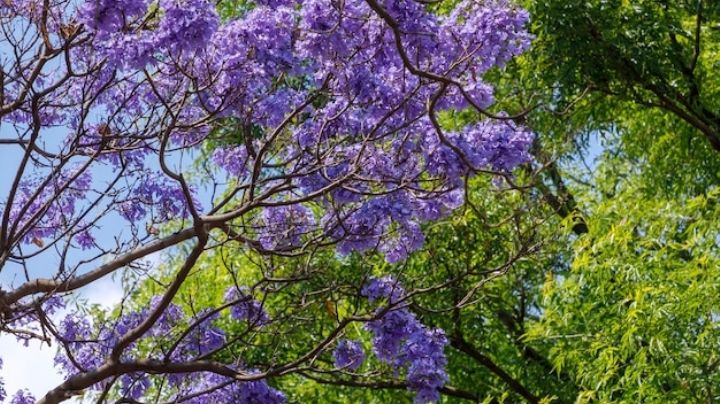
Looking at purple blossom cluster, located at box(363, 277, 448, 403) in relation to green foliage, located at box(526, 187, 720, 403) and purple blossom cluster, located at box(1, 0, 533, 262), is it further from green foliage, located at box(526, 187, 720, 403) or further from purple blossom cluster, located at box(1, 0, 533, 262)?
green foliage, located at box(526, 187, 720, 403)

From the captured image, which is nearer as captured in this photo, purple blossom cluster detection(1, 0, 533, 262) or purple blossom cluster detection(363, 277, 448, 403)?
purple blossom cluster detection(1, 0, 533, 262)

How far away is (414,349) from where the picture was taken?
8.09 meters

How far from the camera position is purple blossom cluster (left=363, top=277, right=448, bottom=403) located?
26.6ft

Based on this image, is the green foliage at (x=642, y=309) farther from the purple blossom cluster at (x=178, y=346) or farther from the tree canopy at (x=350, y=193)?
the purple blossom cluster at (x=178, y=346)

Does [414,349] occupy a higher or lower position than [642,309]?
lower

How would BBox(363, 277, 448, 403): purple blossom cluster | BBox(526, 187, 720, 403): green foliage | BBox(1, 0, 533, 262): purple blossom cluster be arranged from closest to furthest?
BBox(1, 0, 533, 262): purple blossom cluster
BBox(363, 277, 448, 403): purple blossom cluster
BBox(526, 187, 720, 403): green foliage

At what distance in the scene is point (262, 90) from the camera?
7469 mm

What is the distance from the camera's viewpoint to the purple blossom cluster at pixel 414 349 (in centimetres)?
810

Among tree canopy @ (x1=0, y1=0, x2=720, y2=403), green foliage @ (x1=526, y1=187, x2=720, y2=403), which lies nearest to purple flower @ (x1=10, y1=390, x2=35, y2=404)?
tree canopy @ (x1=0, y1=0, x2=720, y2=403)

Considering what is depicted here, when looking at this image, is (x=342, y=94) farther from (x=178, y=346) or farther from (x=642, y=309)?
(x=642, y=309)

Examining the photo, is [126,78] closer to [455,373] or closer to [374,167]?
[374,167]

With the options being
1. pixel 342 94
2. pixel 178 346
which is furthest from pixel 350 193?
pixel 178 346

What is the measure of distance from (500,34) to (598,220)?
12.4ft

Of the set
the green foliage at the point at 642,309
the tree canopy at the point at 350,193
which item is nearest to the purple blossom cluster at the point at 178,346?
the tree canopy at the point at 350,193
